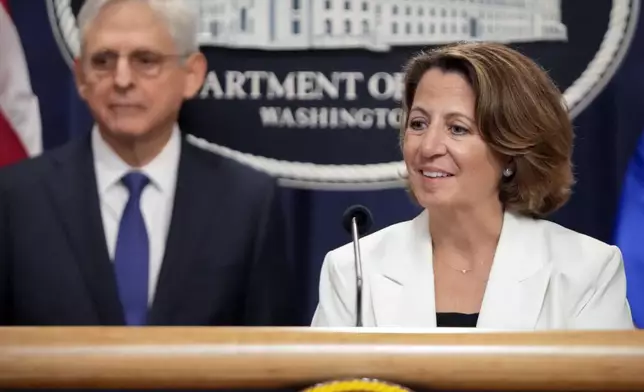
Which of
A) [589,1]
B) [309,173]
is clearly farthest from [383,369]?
[589,1]

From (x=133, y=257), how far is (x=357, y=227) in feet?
2.21

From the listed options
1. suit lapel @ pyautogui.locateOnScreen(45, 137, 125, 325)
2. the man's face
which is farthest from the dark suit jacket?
the man's face

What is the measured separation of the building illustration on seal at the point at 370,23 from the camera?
211 centimetres

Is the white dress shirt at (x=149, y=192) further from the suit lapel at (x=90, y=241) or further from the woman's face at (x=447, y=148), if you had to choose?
the woman's face at (x=447, y=148)

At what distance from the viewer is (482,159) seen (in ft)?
5.90

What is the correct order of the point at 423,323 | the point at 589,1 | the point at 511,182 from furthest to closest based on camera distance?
the point at 589,1, the point at 511,182, the point at 423,323

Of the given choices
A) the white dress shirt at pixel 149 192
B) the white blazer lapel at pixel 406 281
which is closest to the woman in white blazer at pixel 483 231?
the white blazer lapel at pixel 406 281

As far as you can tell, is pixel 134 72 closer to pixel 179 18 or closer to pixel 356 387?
pixel 179 18

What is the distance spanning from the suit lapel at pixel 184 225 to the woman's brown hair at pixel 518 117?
0.58m

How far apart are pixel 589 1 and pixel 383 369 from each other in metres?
1.44

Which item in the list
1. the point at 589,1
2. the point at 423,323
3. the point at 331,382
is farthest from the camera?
the point at 589,1

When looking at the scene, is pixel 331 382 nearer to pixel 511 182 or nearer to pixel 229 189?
pixel 511 182

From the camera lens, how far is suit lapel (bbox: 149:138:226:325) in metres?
2.16

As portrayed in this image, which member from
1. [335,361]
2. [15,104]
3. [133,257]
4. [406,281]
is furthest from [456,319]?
[15,104]
